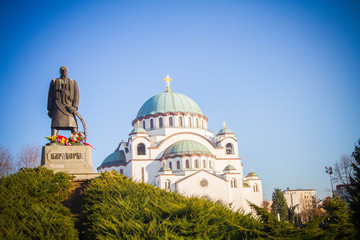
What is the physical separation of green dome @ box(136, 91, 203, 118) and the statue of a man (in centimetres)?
3028

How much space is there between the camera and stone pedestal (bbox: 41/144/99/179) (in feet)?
37.3

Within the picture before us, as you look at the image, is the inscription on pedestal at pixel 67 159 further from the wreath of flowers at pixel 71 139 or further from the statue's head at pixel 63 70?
the statue's head at pixel 63 70

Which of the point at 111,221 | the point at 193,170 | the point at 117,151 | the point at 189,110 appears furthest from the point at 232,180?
the point at 111,221

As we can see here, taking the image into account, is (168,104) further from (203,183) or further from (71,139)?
(71,139)

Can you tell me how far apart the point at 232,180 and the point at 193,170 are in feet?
14.6

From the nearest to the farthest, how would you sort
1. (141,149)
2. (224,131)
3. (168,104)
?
(141,149) → (224,131) → (168,104)

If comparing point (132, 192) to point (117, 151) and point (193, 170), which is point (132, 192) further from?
point (117, 151)

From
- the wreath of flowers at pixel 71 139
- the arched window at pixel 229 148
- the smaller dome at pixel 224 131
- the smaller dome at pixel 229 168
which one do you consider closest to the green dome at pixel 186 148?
the smaller dome at pixel 229 168

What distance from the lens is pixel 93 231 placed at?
26.7 feet

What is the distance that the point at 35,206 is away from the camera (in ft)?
28.7

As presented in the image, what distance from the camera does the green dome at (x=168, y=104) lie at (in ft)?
141

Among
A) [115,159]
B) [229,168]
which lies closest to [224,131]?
[229,168]

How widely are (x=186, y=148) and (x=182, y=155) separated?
3.31 ft

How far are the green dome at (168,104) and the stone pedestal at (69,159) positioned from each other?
30.9 m
